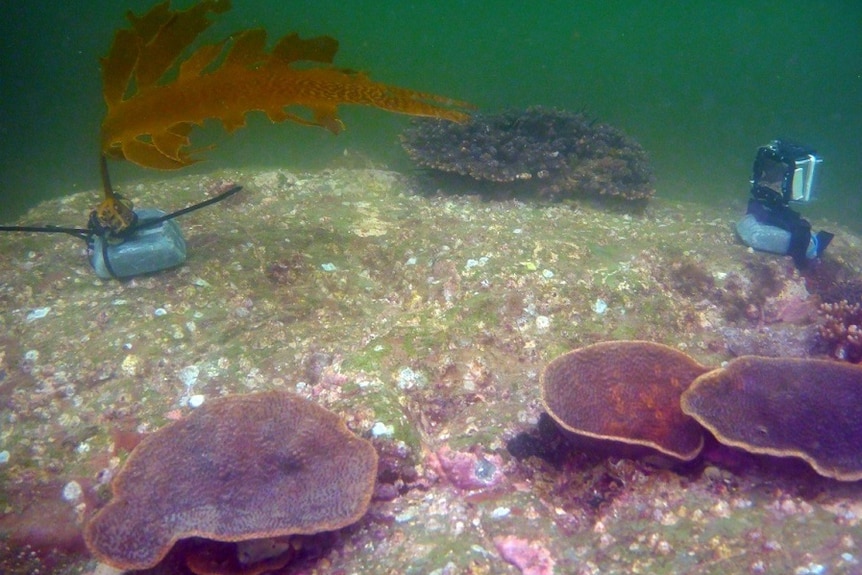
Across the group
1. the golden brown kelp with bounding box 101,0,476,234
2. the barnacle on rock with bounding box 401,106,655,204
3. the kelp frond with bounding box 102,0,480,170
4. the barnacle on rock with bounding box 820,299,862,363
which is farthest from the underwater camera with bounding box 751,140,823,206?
the kelp frond with bounding box 102,0,480,170

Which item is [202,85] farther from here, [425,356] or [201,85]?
[425,356]

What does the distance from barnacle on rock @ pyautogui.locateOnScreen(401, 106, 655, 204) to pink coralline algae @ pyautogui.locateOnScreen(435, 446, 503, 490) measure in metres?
5.01

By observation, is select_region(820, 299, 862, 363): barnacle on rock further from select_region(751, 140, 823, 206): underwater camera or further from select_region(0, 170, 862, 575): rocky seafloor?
select_region(751, 140, 823, 206): underwater camera

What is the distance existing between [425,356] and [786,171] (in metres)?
6.19

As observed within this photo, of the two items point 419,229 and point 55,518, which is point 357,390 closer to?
point 55,518

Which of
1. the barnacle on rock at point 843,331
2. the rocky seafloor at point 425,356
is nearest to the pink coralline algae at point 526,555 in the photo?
the rocky seafloor at point 425,356

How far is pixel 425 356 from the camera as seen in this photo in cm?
414

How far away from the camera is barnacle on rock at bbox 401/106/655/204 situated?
7496 millimetres

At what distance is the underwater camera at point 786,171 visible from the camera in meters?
6.31

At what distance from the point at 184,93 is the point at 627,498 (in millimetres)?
4478

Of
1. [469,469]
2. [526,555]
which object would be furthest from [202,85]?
[526,555]

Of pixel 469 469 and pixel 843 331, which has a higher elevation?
pixel 843 331

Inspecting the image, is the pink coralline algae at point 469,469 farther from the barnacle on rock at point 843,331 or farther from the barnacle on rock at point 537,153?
the barnacle on rock at point 537,153

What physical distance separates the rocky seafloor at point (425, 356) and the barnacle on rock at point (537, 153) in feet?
2.55
